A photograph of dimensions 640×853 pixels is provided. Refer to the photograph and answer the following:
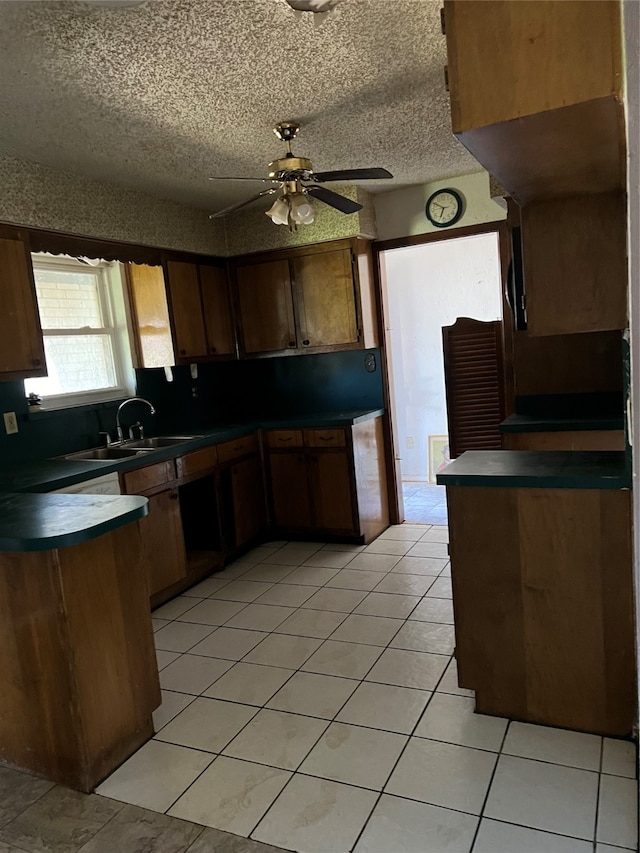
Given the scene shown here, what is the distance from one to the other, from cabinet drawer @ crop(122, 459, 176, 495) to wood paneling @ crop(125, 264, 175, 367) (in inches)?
34.2

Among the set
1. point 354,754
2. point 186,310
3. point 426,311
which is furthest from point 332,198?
point 426,311

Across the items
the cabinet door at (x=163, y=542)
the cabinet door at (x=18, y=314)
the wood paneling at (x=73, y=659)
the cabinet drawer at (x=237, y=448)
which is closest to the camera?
the wood paneling at (x=73, y=659)

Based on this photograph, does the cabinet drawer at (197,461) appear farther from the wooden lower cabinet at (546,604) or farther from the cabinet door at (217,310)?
the wooden lower cabinet at (546,604)

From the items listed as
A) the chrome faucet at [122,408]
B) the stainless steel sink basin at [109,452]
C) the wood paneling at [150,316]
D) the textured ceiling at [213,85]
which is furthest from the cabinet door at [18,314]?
the wood paneling at [150,316]

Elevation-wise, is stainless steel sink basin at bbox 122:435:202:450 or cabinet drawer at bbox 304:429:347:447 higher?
stainless steel sink basin at bbox 122:435:202:450

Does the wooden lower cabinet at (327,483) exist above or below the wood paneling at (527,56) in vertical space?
below

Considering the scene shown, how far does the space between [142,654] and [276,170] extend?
2088 millimetres

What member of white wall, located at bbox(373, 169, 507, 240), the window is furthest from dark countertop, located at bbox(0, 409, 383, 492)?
white wall, located at bbox(373, 169, 507, 240)

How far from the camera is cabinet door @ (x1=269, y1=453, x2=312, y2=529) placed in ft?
14.2

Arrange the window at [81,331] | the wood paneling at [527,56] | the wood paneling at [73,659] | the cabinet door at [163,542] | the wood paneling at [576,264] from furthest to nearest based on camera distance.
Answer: the window at [81,331]
the cabinet door at [163,542]
the wood paneling at [576,264]
the wood paneling at [73,659]
the wood paneling at [527,56]

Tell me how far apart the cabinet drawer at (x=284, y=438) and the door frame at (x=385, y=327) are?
738mm

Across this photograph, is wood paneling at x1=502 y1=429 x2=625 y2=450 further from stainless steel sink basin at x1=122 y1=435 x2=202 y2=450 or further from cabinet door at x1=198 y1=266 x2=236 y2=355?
cabinet door at x1=198 y1=266 x2=236 y2=355

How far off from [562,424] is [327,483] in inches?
67.0

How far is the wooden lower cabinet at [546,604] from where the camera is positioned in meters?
1.97
